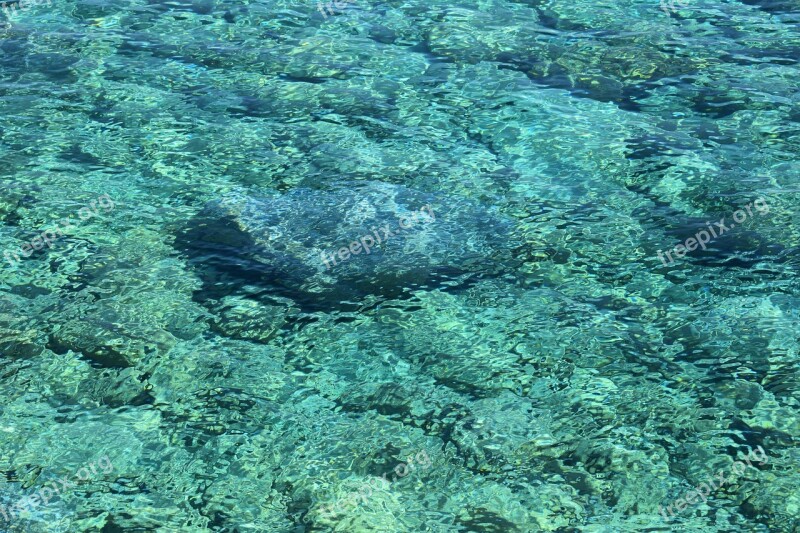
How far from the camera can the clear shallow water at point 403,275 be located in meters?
3.33

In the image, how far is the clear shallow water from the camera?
10.9ft

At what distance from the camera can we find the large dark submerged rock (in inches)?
174

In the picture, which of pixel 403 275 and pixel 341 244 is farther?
pixel 341 244

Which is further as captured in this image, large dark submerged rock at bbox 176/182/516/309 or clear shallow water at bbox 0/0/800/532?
large dark submerged rock at bbox 176/182/516/309

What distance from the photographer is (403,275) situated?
4480mm

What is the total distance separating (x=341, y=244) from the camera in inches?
180

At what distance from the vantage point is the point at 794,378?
3762 mm

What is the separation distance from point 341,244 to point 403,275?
Result: 0.40 meters

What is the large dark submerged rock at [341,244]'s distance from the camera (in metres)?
4.43

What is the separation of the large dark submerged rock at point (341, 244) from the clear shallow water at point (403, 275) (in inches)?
0.6

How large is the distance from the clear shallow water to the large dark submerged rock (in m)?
0.02

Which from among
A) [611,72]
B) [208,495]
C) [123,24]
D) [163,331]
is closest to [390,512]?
[208,495]

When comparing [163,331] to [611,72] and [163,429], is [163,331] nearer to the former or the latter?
[163,429]

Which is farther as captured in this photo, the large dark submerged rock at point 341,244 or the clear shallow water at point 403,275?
the large dark submerged rock at point 341,244
